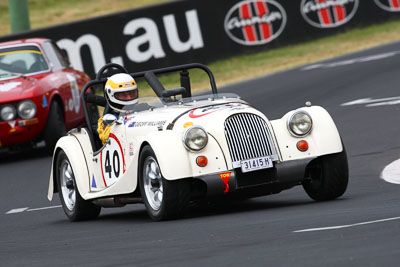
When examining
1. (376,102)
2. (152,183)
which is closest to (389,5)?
(376,102)

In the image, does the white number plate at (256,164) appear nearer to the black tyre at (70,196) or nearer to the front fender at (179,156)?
the front fender at (179,156)

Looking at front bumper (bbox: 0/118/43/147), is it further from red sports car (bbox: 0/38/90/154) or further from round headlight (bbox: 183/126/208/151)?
round headlight (bbox: 183/126/208/151)

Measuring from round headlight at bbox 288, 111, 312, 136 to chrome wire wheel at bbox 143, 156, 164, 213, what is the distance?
1.21 meters

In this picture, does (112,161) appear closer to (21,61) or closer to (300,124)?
(300,124)

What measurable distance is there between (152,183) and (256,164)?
918 mm

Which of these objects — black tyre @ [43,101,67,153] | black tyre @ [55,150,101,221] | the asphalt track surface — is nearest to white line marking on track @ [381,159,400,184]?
the asphalt track surface

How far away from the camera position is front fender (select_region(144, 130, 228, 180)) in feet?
30.1

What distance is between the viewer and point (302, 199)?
10422 mm

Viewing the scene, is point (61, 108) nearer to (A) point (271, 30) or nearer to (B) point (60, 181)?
(B) point (60, 181)

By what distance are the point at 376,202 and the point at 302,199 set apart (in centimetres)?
127

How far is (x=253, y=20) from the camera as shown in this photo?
27.0 metres

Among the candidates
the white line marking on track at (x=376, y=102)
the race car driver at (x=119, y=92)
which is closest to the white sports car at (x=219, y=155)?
the race car driver at (x=119, y=92)

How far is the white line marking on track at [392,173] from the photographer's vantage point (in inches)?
437

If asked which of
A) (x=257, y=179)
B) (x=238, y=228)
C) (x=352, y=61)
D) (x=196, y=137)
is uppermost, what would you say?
(x=196, y=137)
